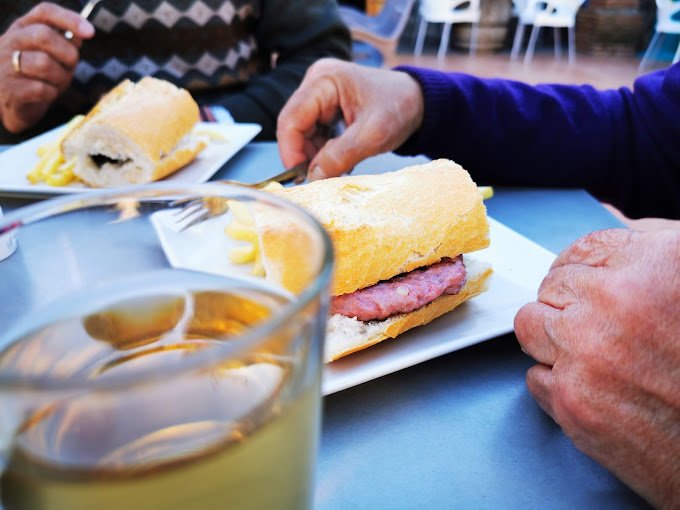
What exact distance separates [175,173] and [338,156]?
40 cm

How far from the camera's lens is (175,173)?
1303mm

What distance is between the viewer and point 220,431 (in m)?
0.27

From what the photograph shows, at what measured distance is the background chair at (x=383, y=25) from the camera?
5008mm

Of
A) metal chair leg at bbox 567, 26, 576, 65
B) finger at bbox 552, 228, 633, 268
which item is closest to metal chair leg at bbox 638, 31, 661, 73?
metal chair leg at bbox 567, 26, 576, 65

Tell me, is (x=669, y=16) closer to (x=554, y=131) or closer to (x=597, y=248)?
(x=554, y=131)

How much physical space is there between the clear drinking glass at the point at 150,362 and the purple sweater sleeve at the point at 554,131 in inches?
33.7

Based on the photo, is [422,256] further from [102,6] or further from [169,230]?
[102,6]

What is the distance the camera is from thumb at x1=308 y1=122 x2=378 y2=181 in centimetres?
113

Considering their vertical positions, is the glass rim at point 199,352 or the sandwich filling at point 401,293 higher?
the glass rim at point 199,352

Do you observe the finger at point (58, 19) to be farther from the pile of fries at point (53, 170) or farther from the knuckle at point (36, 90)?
the pile of fries at point (53, 170)

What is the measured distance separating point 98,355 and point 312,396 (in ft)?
0.45

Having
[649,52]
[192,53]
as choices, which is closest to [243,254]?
[192,53]

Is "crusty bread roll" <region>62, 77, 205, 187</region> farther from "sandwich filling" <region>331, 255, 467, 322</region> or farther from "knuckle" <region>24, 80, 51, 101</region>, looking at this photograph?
"sandwich filling" <region>331, 255, 467, 322</region>

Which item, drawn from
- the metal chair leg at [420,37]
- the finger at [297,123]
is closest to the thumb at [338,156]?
the finger at [297,123]
